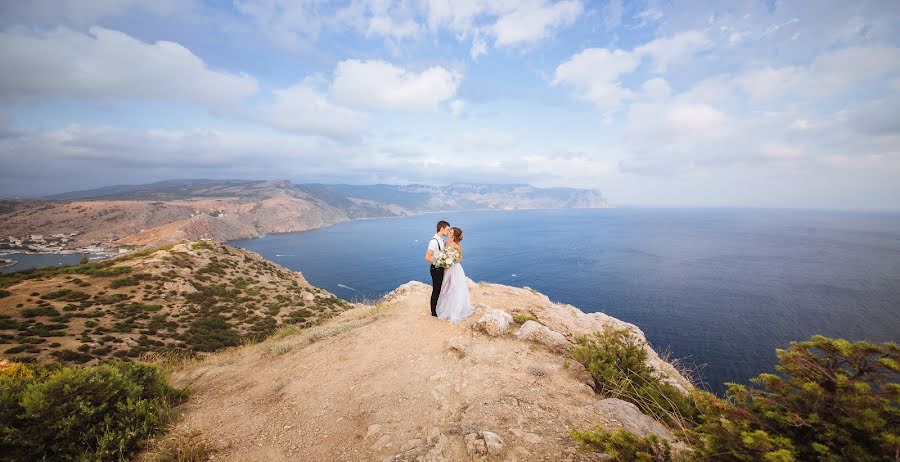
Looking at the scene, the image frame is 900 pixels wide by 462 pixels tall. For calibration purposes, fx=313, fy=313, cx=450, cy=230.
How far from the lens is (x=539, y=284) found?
246 feet

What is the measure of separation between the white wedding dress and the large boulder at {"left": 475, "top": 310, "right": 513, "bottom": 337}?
1.08 metres

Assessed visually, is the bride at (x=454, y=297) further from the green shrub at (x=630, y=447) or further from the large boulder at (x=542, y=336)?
the green shrub at (x=630, y=447)

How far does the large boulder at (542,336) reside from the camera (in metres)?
8.73

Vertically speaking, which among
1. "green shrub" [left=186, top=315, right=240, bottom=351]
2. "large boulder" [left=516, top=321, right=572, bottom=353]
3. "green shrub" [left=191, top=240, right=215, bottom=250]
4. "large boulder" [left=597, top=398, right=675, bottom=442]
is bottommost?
"green shrub" [left=186, top=315, right=240, bottom=351]

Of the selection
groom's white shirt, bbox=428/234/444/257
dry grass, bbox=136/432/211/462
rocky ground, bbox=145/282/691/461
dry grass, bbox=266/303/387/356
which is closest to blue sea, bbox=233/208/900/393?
rocky ground, bbox=145/282/691/461

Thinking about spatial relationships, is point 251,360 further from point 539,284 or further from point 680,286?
point 680,286

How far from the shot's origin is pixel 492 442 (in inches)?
189

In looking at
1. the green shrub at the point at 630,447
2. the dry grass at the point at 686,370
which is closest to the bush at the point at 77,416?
the green shrub at the point at 630,447

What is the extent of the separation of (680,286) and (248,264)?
270ft

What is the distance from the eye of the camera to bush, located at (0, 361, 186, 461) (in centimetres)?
472

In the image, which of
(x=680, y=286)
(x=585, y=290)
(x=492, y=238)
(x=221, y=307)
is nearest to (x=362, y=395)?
(x=221, y=307)

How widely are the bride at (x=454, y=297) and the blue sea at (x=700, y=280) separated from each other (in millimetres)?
26059

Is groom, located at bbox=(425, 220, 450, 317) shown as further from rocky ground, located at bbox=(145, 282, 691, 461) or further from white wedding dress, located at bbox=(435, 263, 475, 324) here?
rocky ground, located at bbox=(145, 282, 691, 461)

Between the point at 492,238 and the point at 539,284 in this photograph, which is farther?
the point at 492,238
